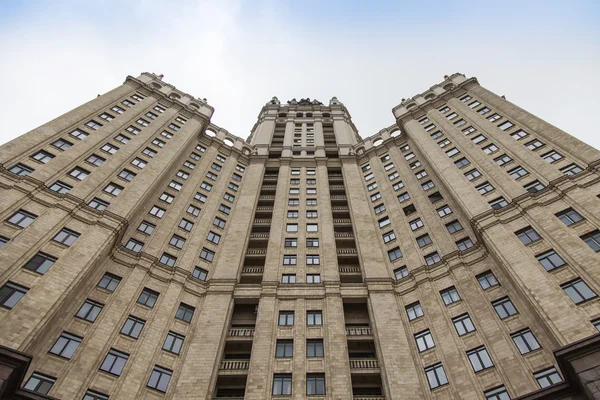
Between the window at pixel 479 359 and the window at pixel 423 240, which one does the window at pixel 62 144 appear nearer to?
the window at pixel 423 240

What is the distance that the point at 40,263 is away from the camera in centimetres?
2714

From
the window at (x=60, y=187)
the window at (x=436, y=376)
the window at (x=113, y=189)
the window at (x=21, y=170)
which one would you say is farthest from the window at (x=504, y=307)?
the window at (x=21, y=170)

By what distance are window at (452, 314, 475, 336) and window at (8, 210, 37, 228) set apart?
102 feet

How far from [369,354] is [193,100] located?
48.6 m

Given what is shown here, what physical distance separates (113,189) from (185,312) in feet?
45.1

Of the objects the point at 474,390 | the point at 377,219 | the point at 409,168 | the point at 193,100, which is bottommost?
the point at 474,390

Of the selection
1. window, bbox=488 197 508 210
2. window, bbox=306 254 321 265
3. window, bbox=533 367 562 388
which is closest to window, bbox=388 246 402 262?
window, bbox=306 254 321 265

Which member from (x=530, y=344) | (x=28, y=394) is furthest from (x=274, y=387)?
(x=530, y=344)

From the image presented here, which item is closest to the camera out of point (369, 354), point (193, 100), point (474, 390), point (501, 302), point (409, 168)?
point (474, 390)

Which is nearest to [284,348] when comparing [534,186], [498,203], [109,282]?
[109,282]

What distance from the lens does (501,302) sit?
29281mm

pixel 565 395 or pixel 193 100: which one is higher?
pixel 193 100

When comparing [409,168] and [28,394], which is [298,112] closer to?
[409,168]

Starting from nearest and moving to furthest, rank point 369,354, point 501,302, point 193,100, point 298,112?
point 501,302, point 369,354, point 193,100, point 298,112
